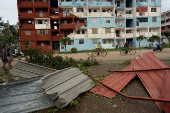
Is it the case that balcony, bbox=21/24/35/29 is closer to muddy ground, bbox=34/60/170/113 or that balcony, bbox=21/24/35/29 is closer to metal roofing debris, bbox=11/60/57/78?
metal roofing debris, bbox=11/60/57/78

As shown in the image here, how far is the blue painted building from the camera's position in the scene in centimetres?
3234

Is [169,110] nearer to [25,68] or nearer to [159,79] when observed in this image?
[159,79]

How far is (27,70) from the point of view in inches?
269

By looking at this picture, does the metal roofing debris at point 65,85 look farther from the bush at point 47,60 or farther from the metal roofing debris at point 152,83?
the bush at point 47,60

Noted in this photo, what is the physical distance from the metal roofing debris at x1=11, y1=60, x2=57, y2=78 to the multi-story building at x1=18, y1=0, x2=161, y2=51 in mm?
24632

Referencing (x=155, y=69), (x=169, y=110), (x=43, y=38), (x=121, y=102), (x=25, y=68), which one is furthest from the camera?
(x=43, y=38)

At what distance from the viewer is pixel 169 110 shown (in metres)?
3.07

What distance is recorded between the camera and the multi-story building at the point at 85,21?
31297 millimetres

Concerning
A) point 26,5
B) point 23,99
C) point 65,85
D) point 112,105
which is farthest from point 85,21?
point 112,105

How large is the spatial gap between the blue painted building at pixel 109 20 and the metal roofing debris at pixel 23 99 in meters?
26.5

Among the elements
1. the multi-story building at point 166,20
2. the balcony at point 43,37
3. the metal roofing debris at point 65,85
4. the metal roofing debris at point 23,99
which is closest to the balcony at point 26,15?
the balcony at point 43,37

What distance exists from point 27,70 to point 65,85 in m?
3.45

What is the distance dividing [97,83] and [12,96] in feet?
10.3

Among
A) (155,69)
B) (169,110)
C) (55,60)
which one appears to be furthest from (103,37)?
(169,110)
